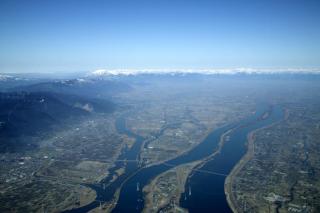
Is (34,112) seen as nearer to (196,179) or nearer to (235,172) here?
(196,179)

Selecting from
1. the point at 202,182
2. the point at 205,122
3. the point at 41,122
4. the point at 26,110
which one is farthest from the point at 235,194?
the point at 26,110

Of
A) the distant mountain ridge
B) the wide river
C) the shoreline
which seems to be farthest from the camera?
the distant mountain ridge

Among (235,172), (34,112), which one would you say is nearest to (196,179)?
(235,172)

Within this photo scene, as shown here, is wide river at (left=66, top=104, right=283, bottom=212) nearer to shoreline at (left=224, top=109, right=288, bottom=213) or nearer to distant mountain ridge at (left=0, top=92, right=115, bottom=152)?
shoreline at (left=224, top=109, right=288, bottom=213)

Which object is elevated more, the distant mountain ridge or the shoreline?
the distant mountain ridge

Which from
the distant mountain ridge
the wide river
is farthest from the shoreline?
the distant mountain ridge

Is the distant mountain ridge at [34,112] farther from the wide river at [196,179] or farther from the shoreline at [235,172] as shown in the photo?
the shoreline at [235,172]

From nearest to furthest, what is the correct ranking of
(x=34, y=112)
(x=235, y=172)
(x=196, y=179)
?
(x=196, y=179)
(x=235, y=172)
(x=34, y=112)

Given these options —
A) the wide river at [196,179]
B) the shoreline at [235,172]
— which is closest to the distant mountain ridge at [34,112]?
the wide river at [196,179]

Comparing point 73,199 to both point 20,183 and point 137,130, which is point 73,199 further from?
point 137,130
